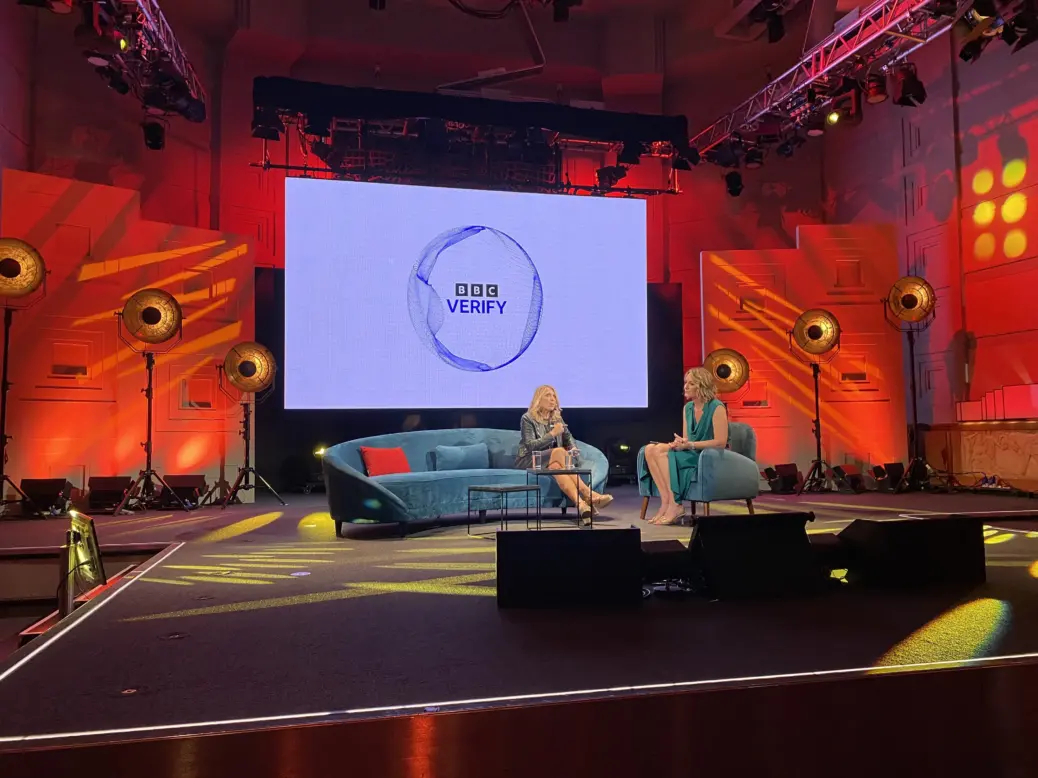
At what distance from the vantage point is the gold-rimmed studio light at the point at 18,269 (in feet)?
20.8

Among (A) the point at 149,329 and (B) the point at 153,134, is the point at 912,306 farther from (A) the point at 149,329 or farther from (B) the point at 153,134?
(B) the point at 153,134

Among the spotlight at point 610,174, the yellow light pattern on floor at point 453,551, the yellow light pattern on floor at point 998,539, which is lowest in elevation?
the yellow light pattern on floor at point 453,551

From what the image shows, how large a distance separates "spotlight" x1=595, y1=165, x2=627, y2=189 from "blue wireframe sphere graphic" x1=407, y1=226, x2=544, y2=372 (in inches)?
74.8

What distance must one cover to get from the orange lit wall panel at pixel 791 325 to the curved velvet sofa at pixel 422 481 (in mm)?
3597

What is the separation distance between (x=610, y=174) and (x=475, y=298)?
2.74 m

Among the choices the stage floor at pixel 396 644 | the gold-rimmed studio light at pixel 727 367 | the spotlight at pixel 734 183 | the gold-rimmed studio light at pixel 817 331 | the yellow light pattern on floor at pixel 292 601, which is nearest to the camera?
the stage floor at pixel 396 644

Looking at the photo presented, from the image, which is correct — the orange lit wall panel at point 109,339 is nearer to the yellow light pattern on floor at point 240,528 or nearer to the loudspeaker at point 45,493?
Answer: the loudspeaker at point 45,493

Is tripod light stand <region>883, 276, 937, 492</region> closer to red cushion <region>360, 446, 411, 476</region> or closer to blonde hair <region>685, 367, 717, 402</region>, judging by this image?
blonde hair <region>685, 367, 717, 402</region>

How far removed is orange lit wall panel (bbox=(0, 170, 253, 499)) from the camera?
275 inches

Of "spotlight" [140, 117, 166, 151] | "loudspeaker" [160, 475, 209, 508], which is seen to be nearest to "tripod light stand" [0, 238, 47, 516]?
"loudspeaker" [160, 475, 209, 508]

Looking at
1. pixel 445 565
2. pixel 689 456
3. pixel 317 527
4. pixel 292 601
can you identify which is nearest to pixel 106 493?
pixel 317 527

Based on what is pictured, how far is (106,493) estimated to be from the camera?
6980 millimetres

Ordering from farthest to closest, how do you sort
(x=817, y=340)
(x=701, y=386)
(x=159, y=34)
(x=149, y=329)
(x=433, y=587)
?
(x=817, y=340)
(x=149, y=329)
(x=159, y=34)
(x=701, y=386)
(x=433, y=587)

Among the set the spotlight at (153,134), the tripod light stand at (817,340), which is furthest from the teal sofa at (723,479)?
the spotlight at (153,134)
